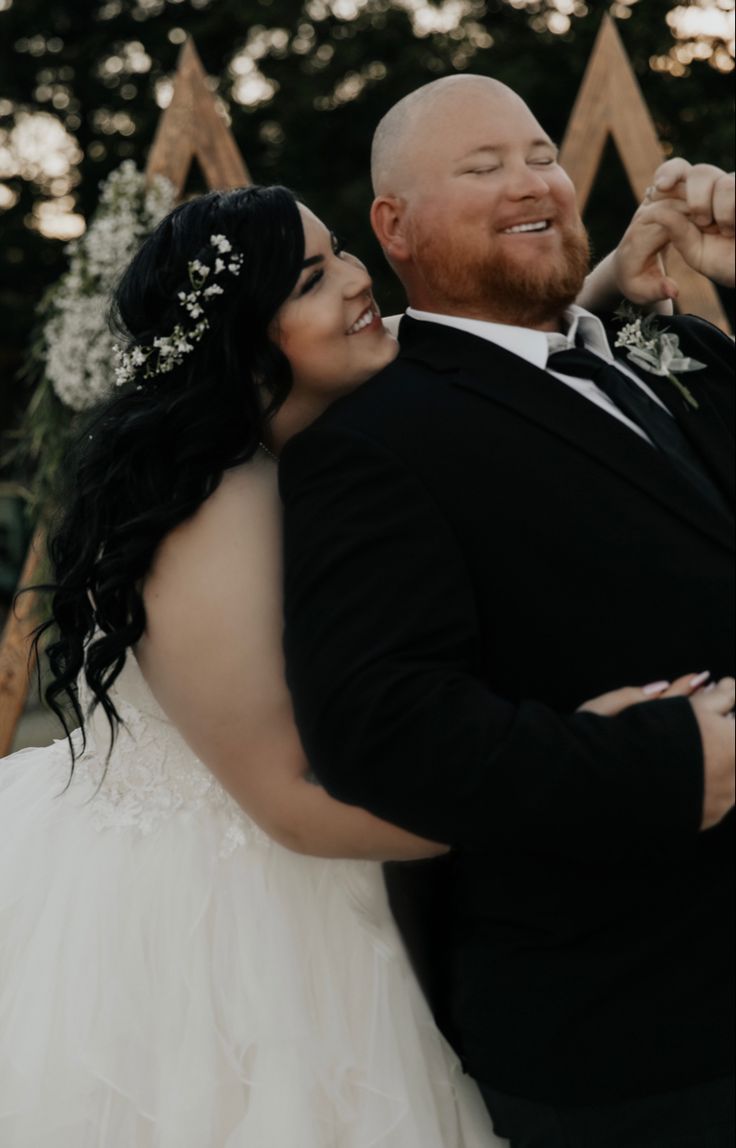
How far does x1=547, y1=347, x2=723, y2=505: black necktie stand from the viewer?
2.11m

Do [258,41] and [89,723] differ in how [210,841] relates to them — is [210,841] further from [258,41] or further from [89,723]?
[258,41]

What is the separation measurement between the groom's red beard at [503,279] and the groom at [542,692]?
4.4 inches

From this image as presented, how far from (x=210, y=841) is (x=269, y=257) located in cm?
110

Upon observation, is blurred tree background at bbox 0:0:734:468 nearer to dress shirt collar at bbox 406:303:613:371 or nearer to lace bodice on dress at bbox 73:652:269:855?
dress shirt collar at bbox 406:303:613:371

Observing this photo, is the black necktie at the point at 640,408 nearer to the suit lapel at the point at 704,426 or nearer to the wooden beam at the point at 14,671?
the suit lapel at the point at 704,426

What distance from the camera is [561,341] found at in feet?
7.41

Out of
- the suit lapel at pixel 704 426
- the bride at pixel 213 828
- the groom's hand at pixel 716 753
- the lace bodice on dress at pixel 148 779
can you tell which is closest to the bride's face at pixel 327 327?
the bride at pixel 213 828

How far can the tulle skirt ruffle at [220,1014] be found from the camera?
7.39ft

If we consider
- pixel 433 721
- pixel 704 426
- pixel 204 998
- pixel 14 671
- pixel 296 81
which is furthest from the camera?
pixel 296 81

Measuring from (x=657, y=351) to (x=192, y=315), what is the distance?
0.85 metres

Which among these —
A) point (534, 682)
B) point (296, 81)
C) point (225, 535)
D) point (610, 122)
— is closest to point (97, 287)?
point (610, 122)

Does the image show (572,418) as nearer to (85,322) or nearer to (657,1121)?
(657,1121)

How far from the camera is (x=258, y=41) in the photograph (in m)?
17.6

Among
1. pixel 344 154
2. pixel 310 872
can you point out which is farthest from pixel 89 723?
pixel 344 154
